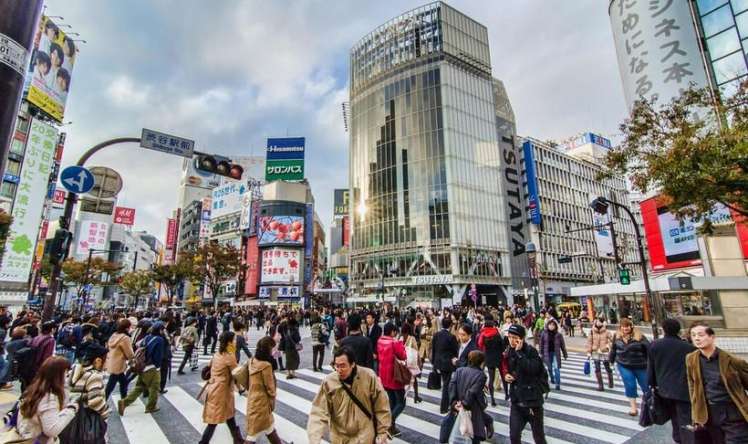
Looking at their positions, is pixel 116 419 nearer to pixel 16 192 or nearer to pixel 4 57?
pixel 4 57

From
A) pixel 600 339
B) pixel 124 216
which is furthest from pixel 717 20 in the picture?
pixel 124 216

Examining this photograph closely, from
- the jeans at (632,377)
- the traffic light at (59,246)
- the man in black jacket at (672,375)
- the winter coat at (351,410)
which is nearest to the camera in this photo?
the winter coat at (351,410)

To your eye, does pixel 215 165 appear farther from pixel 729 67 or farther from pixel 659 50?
pixel 729 67

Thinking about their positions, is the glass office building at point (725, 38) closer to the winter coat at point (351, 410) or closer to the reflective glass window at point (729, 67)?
the reflective glass window at point (729, 67)

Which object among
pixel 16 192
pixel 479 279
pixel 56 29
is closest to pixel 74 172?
pixel 16 192

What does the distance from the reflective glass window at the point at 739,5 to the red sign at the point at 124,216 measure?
9663 cm

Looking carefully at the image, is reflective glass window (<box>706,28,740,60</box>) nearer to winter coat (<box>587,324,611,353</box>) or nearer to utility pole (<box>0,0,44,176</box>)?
winter coat (<box>587,324,611,353</box>)

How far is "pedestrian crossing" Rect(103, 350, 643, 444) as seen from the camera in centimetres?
559

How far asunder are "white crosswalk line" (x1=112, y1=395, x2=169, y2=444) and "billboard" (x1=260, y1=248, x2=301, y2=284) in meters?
49.9

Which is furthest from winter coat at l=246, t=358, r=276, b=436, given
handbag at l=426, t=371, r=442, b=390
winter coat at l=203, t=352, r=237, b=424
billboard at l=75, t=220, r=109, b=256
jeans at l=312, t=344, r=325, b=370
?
billboard at l=75, t=220, r=109, b=256

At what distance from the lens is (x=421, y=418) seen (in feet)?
21.4

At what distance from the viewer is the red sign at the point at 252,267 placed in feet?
194

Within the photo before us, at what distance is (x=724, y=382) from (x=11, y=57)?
6420mm

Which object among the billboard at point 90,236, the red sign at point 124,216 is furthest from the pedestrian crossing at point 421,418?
the red sign at point 124,216
